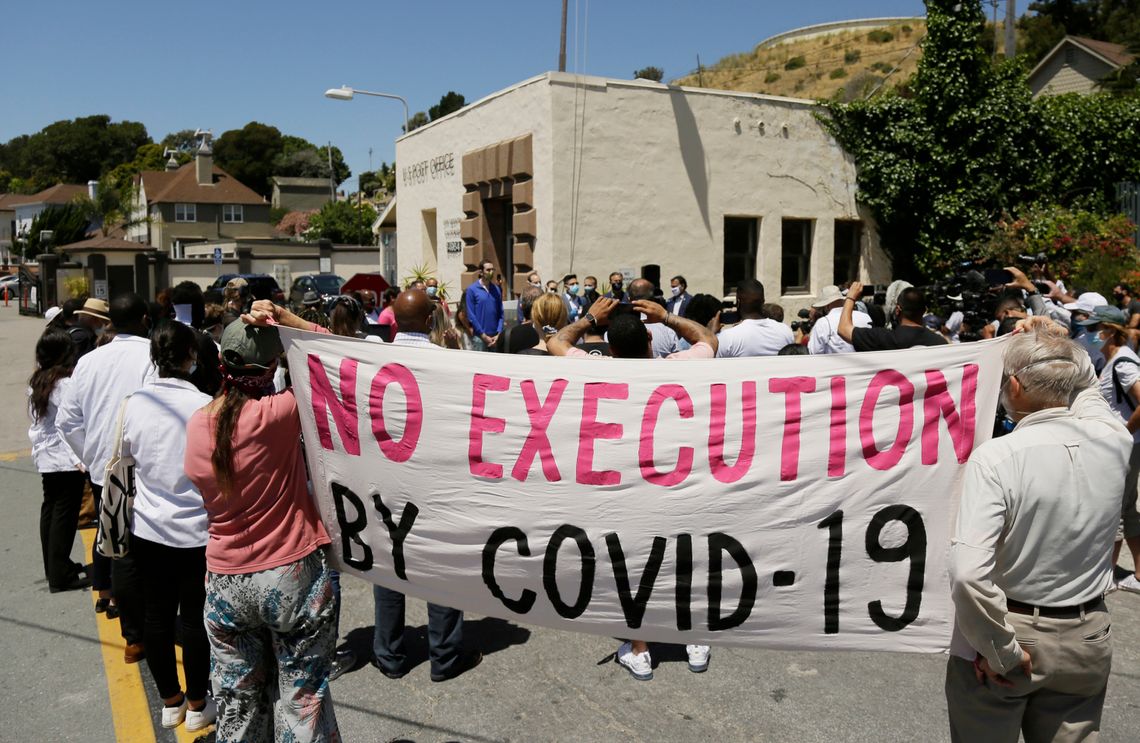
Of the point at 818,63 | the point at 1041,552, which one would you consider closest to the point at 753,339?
the point at 1041,552

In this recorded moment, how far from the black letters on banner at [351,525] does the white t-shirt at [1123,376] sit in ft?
15.0

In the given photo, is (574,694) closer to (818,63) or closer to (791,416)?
(791,416)

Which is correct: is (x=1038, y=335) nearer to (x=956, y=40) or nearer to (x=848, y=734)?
(x=848, y=734)

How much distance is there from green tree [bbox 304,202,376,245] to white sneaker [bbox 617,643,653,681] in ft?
205

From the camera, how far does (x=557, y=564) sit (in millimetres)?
3102

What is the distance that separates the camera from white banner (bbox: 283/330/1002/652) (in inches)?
118

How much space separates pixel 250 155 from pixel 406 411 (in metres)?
97.3

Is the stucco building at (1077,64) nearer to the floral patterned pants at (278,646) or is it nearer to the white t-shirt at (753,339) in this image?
the white t-shirt at (753,339)

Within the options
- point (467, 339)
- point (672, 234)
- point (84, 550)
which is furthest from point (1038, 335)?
point (672, 234)

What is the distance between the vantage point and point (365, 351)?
3311 millimetres

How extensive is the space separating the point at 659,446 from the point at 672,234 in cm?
1375

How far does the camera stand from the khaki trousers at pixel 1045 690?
262 cm

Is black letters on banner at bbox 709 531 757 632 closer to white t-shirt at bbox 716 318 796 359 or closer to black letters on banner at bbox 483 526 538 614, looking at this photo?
black letters on banner at bbox 483 526 538 614

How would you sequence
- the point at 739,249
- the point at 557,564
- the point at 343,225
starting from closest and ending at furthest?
the point at 557,564 → the point at 739,249 → the point at 343,225
